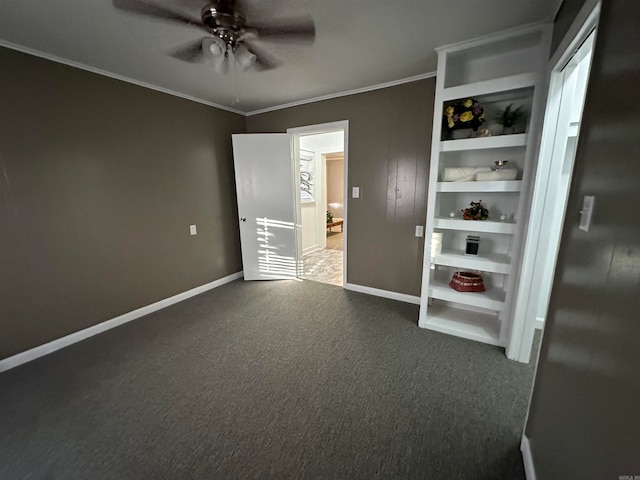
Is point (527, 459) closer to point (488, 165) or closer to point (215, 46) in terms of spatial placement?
point (488, 165)

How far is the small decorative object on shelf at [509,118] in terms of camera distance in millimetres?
1896

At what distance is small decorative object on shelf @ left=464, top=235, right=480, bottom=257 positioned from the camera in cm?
224

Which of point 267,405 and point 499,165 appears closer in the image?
point 267,405

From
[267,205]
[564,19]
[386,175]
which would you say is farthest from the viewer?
[267,205]

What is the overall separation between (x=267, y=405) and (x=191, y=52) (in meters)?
2.32

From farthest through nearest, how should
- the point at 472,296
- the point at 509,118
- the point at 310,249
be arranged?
the point at 310,249, the point at 472,296, the point at 509,118

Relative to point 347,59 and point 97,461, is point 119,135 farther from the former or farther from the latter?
point 97,461

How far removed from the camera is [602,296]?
75 cm

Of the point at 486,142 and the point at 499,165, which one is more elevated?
the point at 486,142

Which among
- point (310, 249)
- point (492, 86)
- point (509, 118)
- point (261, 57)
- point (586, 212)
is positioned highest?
point (261, 57)

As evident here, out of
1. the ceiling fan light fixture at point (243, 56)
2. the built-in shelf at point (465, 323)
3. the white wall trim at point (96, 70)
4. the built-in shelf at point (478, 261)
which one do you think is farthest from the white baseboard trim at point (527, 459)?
the white wall trim at point (96, 70)

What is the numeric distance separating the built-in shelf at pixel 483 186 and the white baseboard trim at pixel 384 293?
4.32 ft

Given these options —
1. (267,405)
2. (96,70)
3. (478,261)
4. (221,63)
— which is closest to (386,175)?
(478,261)

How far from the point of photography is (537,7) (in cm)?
153
